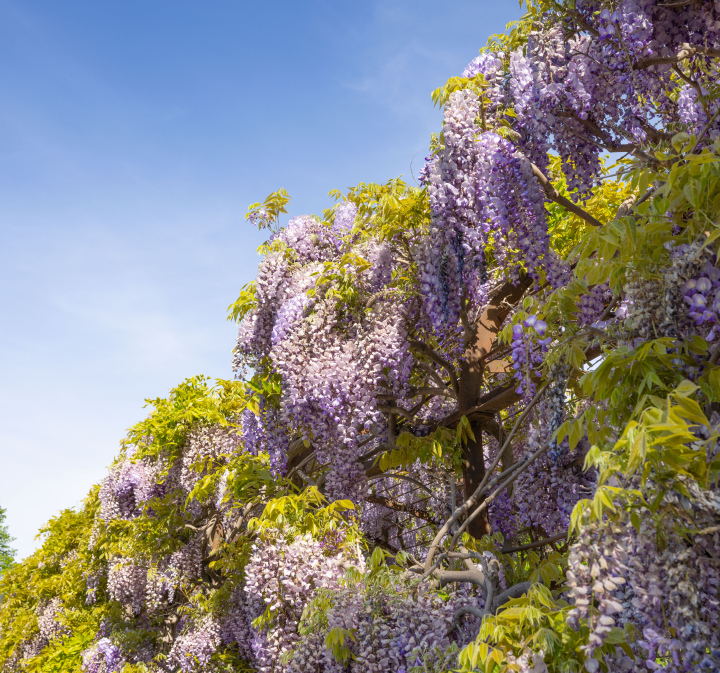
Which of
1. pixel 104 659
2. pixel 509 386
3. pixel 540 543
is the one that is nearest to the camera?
pixel 540 543

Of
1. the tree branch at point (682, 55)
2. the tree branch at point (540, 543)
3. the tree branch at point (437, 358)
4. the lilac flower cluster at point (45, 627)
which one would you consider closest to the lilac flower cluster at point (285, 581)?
the tree branch at point (540, 543)

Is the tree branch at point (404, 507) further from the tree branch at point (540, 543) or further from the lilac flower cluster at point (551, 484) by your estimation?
the lilac flower cluster at point (551, 484)

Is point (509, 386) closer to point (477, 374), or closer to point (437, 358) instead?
point (477, 374)

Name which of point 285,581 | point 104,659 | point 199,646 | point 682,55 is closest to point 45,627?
point 104,659

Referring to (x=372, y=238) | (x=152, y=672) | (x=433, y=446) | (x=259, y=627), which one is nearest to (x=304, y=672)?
(x=259, y=627)

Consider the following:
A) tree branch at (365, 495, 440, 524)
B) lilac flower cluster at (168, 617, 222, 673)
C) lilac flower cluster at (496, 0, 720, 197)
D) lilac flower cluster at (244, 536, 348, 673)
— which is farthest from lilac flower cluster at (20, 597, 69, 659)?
lilac flower cluster at (496, 0, 720, 197)

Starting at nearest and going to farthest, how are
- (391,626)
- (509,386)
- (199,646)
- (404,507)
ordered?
(391,626), (509,386), (404,507), (199,646)

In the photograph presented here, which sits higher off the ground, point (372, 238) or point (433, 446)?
point (372, 238)

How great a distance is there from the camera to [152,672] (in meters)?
8.80

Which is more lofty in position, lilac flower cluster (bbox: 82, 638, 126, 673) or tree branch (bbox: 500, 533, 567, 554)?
lilac flower cluster (bbox: 82, 638, 126, 673)

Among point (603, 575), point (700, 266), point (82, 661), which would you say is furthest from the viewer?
point (82, 661)

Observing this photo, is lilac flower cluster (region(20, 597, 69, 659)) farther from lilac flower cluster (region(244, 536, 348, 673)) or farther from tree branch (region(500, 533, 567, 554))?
tree branch (region(500, 533, 567, 554))

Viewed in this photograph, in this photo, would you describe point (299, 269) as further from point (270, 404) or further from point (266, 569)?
point (266, 569)

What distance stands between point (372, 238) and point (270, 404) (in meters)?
1.75
